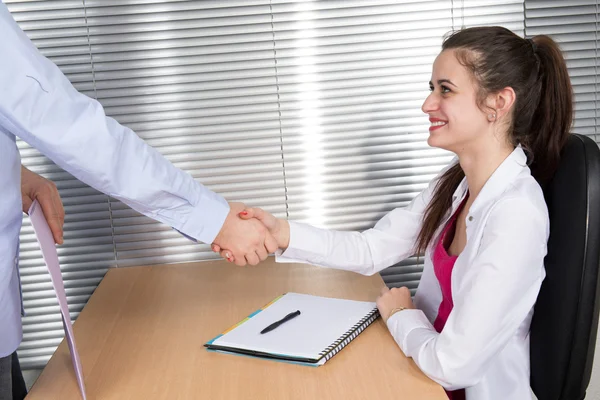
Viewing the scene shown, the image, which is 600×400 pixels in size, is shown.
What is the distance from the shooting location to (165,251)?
6.84ft

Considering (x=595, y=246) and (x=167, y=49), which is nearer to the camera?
(x=595, y=246)

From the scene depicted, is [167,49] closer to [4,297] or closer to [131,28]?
[131,28]

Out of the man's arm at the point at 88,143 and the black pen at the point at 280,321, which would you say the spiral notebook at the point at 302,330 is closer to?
the black pen at the point at 280,321

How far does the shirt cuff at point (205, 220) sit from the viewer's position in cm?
155

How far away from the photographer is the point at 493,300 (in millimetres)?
1278

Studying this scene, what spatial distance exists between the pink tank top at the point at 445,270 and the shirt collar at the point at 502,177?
0.16m

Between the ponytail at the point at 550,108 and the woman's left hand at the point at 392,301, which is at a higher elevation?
→ the ponytail at the point at 550,108

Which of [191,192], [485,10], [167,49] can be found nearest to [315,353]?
[191,192]

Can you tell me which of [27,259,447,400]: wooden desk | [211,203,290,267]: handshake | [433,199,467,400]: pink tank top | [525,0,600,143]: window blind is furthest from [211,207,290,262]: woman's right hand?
[525,0,600,143]: window blind

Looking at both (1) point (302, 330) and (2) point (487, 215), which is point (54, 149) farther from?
(2) point (487, 215)

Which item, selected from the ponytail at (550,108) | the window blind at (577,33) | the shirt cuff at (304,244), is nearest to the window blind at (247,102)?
the window blind at (577,33)

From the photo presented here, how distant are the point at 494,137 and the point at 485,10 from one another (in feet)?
2.26

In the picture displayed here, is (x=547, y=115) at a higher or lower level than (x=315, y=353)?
higher

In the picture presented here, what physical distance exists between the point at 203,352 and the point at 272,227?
0.44 m
